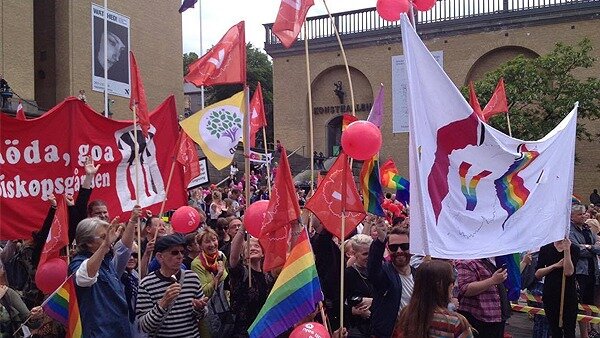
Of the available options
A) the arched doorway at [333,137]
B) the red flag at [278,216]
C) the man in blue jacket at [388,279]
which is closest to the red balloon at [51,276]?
the red flag at [278,216]

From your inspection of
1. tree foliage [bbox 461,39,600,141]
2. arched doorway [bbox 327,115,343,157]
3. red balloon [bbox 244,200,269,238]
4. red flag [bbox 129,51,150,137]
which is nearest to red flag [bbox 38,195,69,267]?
red balloon [bbox 244,200,269,238]

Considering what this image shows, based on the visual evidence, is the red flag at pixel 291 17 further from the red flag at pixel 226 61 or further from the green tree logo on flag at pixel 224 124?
the green tree logo on flag at pixel 224 124

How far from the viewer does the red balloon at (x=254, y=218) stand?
15.8 ft

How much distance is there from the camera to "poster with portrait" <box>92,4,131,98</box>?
24.8 meters

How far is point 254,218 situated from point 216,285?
0.66 m

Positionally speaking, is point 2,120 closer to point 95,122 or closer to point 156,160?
point 95,122

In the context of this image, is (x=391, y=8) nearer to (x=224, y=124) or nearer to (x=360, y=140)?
(x=360, y=140)

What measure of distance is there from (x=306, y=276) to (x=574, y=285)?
135 inches

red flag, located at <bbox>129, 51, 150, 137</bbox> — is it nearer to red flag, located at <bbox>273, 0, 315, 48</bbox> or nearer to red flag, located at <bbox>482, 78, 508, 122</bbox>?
red flag, located at <bbox>273, 0, 315, 48</bbox>

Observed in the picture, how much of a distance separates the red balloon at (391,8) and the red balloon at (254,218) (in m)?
Result: 2.06

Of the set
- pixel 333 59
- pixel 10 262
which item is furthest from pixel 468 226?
pixel 333 59

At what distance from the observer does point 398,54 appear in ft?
96.8

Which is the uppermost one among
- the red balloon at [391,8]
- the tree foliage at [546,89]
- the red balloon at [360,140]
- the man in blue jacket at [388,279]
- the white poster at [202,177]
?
the tree foliage at [546,89]

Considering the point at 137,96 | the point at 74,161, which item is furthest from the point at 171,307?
the point at 137,96
